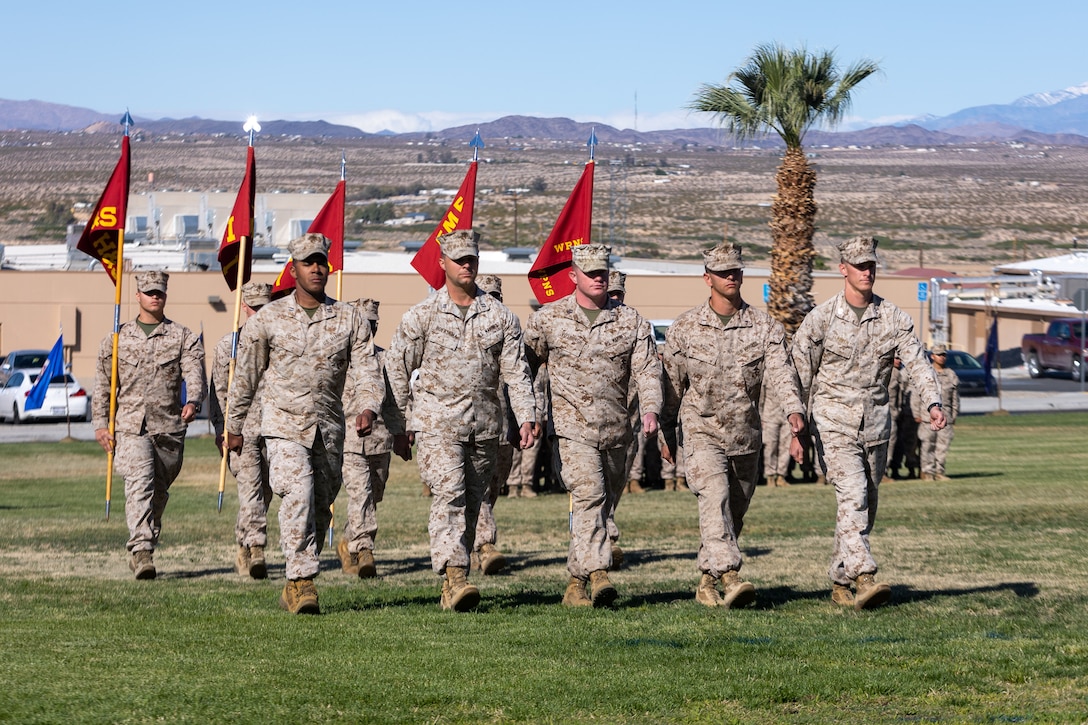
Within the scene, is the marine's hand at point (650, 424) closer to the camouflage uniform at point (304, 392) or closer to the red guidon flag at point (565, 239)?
the camouflage uniform at point (304, 392)

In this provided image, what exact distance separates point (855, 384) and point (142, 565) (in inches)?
207

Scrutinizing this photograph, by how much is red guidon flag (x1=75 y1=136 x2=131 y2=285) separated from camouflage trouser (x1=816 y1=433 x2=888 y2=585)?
7.64 metres

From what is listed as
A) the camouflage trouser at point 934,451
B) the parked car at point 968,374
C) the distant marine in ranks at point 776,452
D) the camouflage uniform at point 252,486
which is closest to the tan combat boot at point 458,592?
the camouflage uniform at point 252,486

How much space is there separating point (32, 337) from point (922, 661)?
4393cm

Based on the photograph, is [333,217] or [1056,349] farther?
[1056,349]

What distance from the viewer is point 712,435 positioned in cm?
983

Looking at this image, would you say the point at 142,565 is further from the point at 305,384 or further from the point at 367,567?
the point at 305,384

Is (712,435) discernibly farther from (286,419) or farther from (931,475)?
(931,475)

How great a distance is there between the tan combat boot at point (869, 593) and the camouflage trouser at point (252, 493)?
4.50m

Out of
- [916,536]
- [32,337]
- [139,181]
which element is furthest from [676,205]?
[916,536]

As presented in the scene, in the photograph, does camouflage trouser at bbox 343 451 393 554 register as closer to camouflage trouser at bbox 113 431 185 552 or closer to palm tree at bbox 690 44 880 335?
camouflage trouser at bbox 113 431 185 552

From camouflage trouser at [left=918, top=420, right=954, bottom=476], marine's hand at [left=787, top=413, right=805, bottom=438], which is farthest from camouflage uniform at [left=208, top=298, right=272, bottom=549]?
camouflage trouser at [left=918, top=420, right=954, bottom=476]

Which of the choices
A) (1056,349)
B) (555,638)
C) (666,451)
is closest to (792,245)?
(666,451)

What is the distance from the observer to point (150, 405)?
11.9 metres
